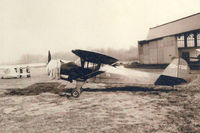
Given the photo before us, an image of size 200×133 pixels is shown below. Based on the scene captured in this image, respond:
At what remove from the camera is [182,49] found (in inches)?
1120

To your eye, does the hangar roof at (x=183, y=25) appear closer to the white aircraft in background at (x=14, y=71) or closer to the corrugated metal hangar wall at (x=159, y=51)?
the corrugated metal hangar wall at (x=159, y=51)

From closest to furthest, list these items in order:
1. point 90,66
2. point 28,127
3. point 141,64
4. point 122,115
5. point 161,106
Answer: point 28,127 → point 122,115 → point 161,106 → point 90,66 → point 141,64

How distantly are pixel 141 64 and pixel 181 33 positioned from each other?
930cm

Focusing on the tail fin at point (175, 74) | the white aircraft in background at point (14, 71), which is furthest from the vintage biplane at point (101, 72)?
the white aircraft in background at point (14, 71)

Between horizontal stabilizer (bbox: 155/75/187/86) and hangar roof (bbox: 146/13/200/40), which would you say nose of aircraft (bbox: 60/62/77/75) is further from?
hangar roof (bbox: 146/13/200/40)

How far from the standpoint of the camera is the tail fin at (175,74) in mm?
7281

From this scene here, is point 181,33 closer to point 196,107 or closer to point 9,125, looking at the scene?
point 196,107

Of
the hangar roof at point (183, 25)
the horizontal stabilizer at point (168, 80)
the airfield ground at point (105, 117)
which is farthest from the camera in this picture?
the hangar roof at point (183, 25)

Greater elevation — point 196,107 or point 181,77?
point 181,77

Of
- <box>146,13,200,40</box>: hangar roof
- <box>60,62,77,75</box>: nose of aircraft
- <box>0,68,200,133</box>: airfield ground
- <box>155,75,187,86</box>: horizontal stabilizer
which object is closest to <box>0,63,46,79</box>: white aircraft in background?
<box>60,62,77,75</box>: nose of aircraft

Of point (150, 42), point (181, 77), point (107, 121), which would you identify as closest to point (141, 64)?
point (150, 42)

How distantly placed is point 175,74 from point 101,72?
3856 mm

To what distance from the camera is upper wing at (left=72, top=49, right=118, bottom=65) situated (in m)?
6.95

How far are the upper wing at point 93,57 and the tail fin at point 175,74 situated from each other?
9.40ft
